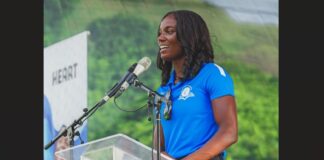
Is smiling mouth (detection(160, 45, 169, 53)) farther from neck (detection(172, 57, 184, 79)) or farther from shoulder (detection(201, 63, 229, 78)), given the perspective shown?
shoulder (detection(201, 63, 229, 78))

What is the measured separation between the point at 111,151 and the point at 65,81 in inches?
70.6

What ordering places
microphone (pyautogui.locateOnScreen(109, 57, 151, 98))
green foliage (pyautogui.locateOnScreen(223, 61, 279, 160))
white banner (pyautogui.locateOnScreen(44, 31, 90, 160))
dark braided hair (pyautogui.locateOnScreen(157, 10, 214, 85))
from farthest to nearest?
white banner (pyautogui.locateOnScreen(44, 31, 90, 160)), green foliage (pyautogui.locateOnScreen(223, 61, 279, 160)), dark braided hair (pyautogui.locateOnScreen(157, 10, 214, 85)), microphone (pyautogui.locateOnScreen(109, 57, 151, 98))

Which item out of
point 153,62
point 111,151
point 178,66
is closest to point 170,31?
point 178,66

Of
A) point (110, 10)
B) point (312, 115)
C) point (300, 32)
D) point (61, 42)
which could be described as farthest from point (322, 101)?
point (61, 42)

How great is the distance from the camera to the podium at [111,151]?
8.61 ft

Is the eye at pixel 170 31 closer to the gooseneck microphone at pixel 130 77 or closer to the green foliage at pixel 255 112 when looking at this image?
the gooseneck microphone at pixel 130 77

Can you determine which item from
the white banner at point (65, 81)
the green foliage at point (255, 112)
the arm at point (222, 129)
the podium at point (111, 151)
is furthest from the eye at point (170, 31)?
the white banner at point (65, 81)

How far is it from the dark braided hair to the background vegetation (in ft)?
2.75

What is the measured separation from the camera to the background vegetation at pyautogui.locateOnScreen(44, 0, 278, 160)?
3967mm

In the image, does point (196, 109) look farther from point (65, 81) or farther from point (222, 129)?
point (65, 81)

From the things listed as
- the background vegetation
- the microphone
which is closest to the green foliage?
the background vegetation

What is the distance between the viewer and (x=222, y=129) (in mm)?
2883

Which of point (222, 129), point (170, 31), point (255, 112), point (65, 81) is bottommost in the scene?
point (255, 112)

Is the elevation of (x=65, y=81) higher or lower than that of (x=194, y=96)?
lower
